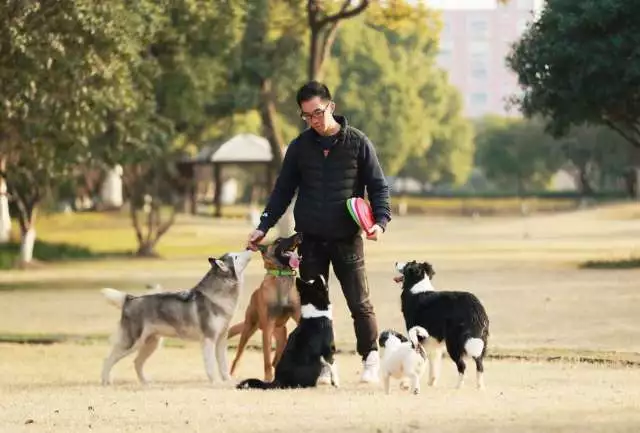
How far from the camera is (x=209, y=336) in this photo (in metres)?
14.8

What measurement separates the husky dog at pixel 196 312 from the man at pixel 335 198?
68cm

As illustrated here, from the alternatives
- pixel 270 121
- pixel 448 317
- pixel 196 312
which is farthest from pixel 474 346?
pixel 270 121

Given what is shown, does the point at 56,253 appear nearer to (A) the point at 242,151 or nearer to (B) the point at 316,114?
(A) the point at 242,151

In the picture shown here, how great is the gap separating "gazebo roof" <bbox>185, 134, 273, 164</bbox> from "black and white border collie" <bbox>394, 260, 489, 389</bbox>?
7132 cm

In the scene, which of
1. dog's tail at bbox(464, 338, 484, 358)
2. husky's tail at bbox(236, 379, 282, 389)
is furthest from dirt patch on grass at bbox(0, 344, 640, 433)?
dog's tail at bbox(464, 338, 484, 358)

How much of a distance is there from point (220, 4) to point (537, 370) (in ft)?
82.9

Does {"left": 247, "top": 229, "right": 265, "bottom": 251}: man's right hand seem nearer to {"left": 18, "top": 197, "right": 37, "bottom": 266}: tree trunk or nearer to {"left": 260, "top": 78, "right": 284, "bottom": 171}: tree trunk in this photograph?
{"left": 18, "top": 197, "right": 37, "bottom": 266}: tree trunk

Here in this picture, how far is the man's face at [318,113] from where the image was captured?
534 inches

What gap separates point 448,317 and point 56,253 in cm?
3973

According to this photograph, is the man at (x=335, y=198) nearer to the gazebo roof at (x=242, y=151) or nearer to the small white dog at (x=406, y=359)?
the small white dog at (x=406, y=359)

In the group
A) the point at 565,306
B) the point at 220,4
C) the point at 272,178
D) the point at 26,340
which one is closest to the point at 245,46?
the point at 220,4

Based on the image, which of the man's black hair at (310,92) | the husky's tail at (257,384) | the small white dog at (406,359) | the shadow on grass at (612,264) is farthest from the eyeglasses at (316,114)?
the shadow on grass at (612,264)

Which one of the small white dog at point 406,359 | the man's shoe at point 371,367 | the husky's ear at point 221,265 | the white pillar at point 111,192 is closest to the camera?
the small white dog at point 406,359

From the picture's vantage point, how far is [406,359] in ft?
42.5
